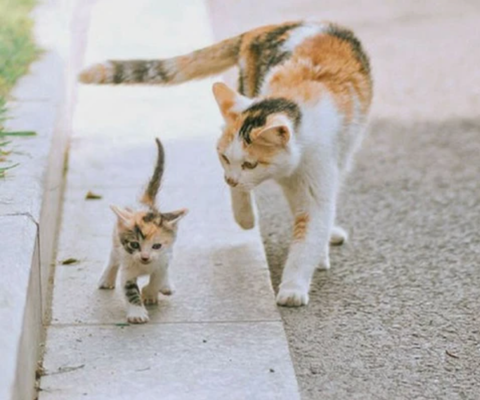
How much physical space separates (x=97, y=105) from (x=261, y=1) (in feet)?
15.6

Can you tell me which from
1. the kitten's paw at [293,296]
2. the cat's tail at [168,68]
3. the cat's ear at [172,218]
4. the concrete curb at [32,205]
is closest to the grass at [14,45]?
the concrete curb at [32,205]

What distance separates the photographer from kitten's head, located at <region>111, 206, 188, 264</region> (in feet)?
16.4

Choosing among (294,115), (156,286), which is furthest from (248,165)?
(156,286)

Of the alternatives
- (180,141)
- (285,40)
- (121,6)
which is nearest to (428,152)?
(180,141)

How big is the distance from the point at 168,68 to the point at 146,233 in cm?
163

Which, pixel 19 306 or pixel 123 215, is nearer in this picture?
pixel 19 306

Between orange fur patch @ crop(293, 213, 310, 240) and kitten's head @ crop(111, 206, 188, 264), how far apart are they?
0.66m

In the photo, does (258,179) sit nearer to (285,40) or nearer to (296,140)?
(296,140)

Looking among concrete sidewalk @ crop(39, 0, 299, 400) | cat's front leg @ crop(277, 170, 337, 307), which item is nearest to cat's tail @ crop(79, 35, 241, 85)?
concrete sidewalk @ crop(39, 0, 299, 400)

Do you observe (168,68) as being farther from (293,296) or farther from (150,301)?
(293,296)

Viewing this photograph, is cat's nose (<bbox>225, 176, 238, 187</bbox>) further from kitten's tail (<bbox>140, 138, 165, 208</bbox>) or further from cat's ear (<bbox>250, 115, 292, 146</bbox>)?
kitten's tail (<bbox>140, 138, 165, 208</bbox>)

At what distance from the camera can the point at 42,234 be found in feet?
17.2

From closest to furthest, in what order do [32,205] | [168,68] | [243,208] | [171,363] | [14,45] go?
[171,363], [32,205], [243,208], [168,68], [14,45]

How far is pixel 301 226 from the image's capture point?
18.1ft
